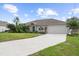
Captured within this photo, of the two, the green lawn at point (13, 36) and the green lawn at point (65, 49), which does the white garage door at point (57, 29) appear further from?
the green lawn at point (13, 36)

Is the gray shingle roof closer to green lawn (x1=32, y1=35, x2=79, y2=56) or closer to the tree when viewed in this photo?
the tree

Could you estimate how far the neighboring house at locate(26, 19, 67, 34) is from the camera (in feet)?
19.0

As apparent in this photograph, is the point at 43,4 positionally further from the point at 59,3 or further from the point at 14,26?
the point at 14,26

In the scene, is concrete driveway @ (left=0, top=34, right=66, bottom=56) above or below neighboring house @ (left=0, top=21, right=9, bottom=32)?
below

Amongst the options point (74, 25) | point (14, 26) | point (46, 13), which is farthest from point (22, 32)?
point (74, 25)

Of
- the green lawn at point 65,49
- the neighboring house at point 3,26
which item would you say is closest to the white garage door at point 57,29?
the green lawn at point 65,49

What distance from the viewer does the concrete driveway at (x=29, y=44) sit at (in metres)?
5.69

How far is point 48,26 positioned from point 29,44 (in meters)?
0.55

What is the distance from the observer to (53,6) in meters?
5.76

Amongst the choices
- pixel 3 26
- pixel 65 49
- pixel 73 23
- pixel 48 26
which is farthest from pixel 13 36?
pixel 73 23

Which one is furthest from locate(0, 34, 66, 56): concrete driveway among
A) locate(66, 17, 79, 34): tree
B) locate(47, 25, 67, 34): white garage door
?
locate(66, 17, 79, 34): tree

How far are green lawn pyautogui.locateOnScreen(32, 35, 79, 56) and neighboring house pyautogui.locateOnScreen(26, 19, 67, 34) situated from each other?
0.25 m

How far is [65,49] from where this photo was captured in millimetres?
5734

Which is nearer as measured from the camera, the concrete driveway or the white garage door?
the concrete driveway
